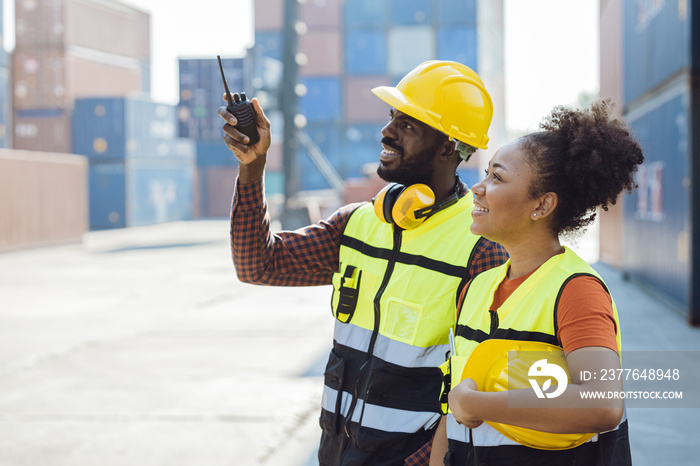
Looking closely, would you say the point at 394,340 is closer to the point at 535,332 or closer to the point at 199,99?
the point at 535,332

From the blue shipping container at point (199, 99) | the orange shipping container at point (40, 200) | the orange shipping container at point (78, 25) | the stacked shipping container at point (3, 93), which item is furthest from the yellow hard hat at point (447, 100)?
the orange shipping container at point (78, 25)

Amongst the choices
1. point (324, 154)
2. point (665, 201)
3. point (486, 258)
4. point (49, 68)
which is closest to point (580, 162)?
point (486, 258)

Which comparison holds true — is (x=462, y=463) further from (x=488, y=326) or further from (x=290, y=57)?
(x=290, y=57)

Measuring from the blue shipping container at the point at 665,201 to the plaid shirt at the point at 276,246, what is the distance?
6.57 meters

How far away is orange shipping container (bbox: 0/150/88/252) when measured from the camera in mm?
21141

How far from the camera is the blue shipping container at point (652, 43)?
9328 mm

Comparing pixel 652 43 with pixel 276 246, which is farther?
pixel 652 43

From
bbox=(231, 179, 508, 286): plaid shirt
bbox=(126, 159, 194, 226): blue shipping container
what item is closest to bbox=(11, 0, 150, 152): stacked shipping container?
bbox=(126, 159, 194, 226): blue shipping container

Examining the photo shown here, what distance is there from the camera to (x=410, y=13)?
32031 millimetres

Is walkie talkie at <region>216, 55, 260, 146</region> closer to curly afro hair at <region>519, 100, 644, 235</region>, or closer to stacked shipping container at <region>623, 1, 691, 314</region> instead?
curly afro hair at <region>519, 100, 644, 235</region>

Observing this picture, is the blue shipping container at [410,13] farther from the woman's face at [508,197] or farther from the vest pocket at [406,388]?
the woman's face at [508,197]

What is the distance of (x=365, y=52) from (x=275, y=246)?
101 ft

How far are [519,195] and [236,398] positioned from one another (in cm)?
487

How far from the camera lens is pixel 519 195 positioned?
1.72 m
